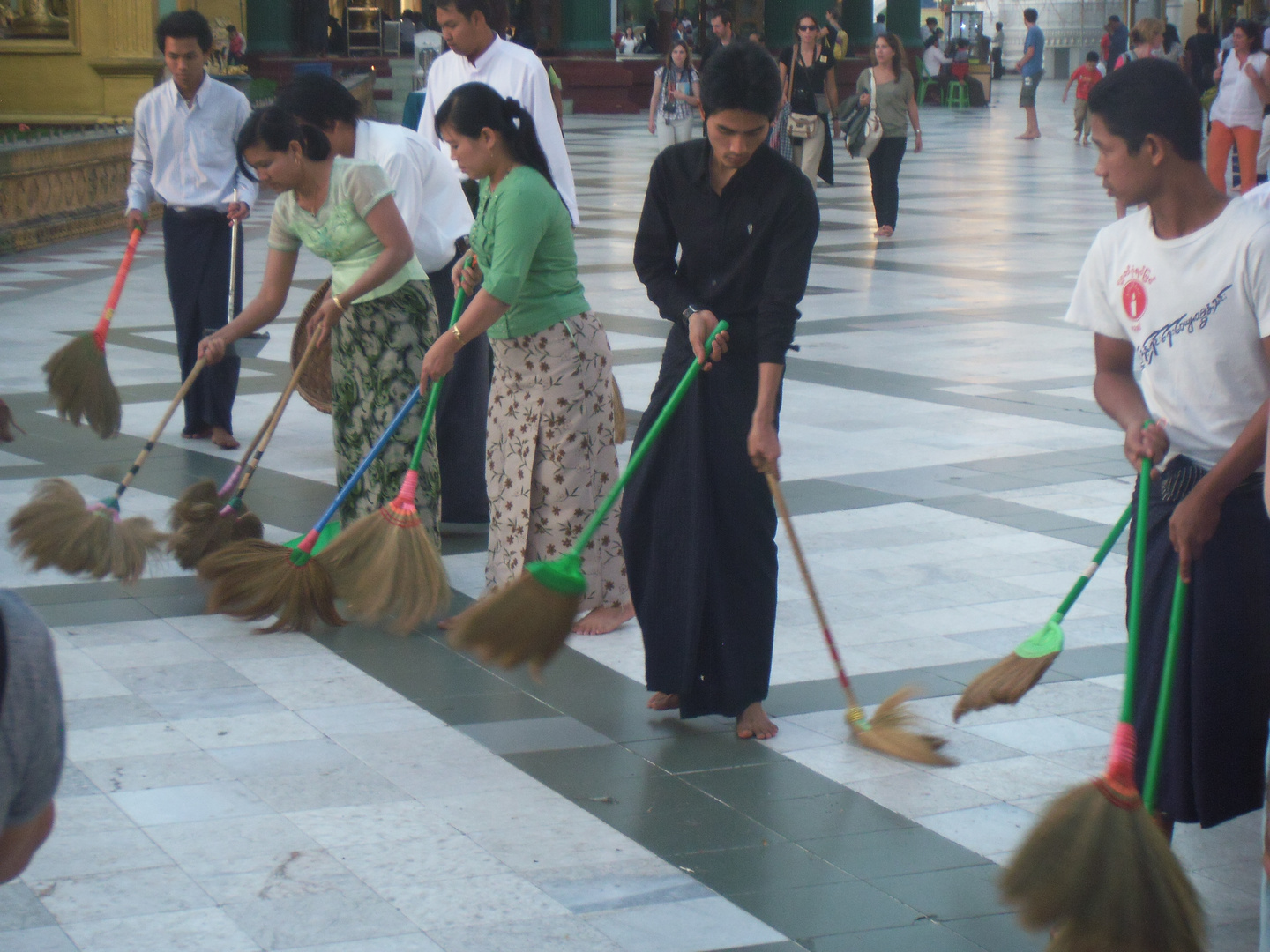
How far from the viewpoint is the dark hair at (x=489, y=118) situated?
14.1 feet

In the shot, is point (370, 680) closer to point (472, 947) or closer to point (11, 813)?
point (472, 947)

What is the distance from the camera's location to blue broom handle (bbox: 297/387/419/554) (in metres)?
4.63

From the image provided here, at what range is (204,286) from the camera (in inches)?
273

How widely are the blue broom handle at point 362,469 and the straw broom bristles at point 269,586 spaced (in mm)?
73

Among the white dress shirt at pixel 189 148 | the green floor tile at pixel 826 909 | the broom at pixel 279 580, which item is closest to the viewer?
the green floor tile at pixel 826 909

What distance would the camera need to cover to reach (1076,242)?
44.5 feet

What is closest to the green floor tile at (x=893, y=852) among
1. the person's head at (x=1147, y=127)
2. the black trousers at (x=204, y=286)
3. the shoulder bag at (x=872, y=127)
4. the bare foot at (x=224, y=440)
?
the person's head at (x=1147, y=127)

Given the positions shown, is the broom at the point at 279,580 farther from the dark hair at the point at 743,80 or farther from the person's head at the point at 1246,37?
the person's head at the point at 1246,37

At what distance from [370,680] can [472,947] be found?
152cm

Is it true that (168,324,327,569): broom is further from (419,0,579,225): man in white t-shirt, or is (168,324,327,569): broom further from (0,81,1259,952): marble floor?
(419,0,579,225): man in white t-shirt

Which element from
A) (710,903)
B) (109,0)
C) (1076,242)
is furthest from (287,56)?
(710,903)

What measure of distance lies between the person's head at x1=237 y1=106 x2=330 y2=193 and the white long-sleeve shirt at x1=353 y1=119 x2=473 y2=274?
186 mm

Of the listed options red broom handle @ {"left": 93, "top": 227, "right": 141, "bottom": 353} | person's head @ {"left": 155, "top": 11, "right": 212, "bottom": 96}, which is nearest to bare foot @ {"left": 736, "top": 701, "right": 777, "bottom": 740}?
red broom handle @ {"left": 93, "top": 227, "right": 141, "bottom": 353}

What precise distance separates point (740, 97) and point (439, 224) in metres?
2.24
